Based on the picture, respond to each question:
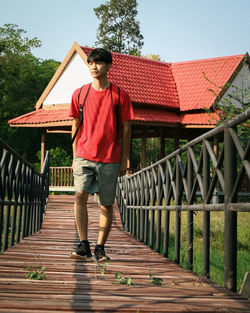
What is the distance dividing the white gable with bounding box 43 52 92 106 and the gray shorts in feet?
52.2

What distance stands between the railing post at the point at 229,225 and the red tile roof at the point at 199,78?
16276 millimetres

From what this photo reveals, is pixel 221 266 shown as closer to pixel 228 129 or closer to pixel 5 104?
pixel 228 129

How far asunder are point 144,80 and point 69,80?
10.6 feet

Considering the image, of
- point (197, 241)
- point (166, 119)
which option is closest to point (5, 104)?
point (166, 119)

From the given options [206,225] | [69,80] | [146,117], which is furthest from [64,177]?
[206,225]

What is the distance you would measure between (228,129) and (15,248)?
10.1ft

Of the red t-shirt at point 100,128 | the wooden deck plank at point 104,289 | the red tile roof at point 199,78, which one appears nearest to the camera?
the wooden deck plank at point 104,289

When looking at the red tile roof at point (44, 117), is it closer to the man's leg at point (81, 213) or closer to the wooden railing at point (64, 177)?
the wooden railing at point (64, 177)

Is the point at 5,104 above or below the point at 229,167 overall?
above

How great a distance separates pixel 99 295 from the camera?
8.82ft

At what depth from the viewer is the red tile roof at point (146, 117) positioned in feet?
62.7

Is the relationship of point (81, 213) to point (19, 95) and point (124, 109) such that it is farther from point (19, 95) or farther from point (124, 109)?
point (19, 95)

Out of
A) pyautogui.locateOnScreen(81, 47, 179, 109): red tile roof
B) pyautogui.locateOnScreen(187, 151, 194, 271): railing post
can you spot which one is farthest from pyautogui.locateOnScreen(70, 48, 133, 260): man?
pyautogui.locateOnScreen(81, 47, 179, 109): red tile roof

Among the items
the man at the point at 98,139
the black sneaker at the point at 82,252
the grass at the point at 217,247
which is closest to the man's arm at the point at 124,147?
the man at the point at 98,139
